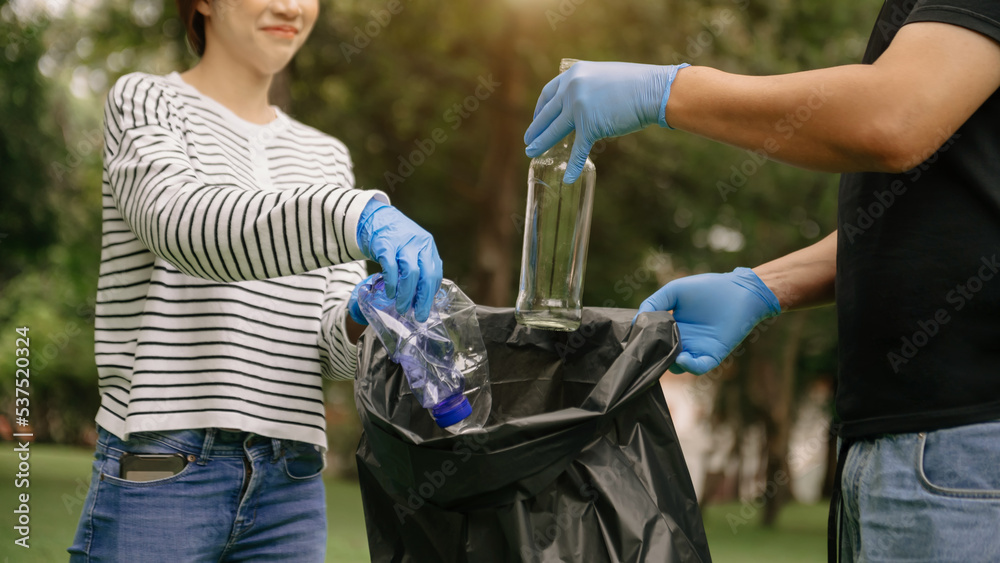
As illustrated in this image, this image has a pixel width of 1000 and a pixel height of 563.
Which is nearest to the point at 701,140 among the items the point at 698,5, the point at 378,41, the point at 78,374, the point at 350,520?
the point at 698,5

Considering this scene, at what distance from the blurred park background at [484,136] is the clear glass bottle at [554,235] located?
6149 millimetres

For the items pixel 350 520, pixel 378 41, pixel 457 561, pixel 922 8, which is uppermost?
pixel 378 41

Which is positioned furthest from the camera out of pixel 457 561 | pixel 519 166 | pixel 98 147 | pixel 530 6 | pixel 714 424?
pixel 714 424

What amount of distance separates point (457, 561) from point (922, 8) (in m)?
1.16

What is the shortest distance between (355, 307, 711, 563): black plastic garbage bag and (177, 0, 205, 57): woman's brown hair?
93 cm

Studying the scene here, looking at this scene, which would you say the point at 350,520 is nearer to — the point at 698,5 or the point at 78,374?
the point at 698,5

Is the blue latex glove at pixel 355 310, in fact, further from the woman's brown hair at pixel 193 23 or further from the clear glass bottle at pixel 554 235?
the woman's brown hair at pixel 193 23

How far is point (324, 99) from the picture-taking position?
981 cm

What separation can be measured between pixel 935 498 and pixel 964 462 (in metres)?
0.07

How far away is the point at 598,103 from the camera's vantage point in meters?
1.44

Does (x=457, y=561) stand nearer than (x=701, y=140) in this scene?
Yes

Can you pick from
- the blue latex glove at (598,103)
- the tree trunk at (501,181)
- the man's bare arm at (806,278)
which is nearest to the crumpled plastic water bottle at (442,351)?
the blue latex glove at (598,103)

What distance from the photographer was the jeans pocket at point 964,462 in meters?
1.21

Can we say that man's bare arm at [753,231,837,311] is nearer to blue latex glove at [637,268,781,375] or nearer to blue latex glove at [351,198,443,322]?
blue latex glove at [637,268,781,375]
